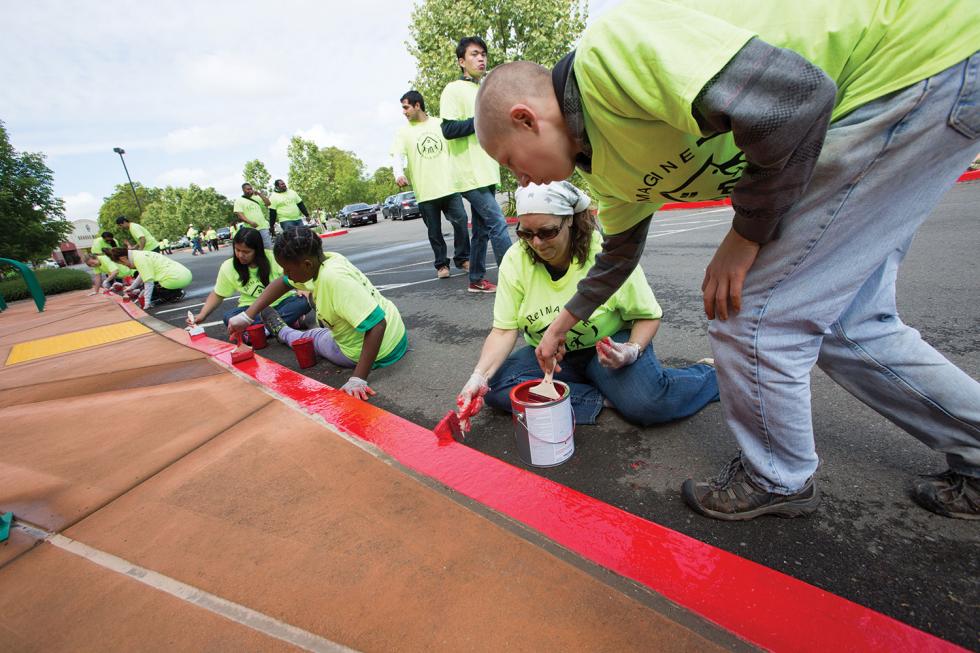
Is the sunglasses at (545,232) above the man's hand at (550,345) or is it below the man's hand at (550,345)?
above

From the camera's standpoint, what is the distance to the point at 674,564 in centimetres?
121

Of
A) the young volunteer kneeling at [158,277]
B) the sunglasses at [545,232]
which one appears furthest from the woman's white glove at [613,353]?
the young volunteer kneeling at [158,277]

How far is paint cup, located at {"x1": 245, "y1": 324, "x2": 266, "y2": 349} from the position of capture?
13.7 feet

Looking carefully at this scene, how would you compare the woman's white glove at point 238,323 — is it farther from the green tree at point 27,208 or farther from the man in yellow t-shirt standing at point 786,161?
the green tree at point 27,208

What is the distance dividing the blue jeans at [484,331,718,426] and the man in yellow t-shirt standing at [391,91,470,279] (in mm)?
3427

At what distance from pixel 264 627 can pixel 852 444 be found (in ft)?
6.65

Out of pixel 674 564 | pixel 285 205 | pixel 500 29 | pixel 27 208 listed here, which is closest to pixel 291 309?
pixel 674 564

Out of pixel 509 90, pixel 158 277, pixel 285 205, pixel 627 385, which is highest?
pixel 285 205

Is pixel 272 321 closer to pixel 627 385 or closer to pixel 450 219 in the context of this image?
pixel 450 219

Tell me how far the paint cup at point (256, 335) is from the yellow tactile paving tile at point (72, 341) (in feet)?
6.93

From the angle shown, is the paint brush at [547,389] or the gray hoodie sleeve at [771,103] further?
the paint brush at [547,389]

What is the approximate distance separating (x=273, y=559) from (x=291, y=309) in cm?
351

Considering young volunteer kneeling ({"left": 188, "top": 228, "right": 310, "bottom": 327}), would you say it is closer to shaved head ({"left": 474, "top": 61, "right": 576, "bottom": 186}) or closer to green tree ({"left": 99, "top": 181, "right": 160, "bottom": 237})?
shaved head ({"left": 474, "top": 61, "right": 576, "bottom": 186})

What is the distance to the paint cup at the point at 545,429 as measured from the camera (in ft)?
5.72
